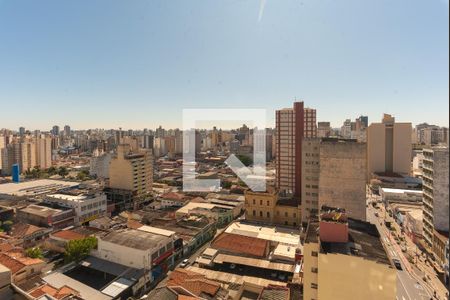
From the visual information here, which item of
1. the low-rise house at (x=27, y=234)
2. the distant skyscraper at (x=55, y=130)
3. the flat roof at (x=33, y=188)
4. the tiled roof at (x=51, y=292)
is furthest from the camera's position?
the distant skyscraper at (x=55, y=130)

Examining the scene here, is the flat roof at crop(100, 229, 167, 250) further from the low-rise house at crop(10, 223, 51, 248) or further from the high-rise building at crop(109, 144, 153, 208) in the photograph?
the high-rise building at crop(109, 144, 153, 208)

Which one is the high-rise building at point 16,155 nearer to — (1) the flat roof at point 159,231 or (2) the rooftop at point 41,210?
(2) the rooftop at point 41,210

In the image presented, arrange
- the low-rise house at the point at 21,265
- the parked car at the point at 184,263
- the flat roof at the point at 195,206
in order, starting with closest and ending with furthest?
1. the low-rise house at the point at 21,265
2. the parked car at the point at 184,263
3. the flat roof at the point at 195,206

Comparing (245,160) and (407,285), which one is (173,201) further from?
(245,160)

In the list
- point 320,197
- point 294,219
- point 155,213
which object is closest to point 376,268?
point 320,197

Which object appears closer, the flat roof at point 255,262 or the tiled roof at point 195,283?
the tiled roof at point 195,283

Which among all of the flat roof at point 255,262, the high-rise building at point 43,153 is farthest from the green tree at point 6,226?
the high-rise building at point 43,153

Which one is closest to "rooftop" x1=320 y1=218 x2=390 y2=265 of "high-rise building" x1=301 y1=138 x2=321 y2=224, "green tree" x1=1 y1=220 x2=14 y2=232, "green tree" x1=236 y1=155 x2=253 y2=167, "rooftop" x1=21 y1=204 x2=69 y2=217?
"high-rise building" x1=301 y1=138 x2=321 y2=224
